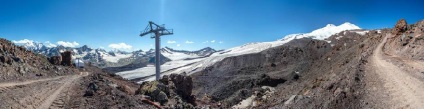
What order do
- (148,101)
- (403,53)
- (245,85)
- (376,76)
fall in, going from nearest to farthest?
(376,76) < (148,101) < (403,53) < (245,85)

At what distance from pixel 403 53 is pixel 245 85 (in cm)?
2866

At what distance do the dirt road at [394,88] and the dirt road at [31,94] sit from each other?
61.8ft

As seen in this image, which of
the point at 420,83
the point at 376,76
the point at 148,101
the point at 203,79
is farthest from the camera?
the point at 203,79

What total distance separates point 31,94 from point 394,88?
886 inches

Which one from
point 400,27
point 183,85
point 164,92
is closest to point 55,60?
point 183,85

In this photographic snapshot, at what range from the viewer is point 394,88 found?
65.3ft

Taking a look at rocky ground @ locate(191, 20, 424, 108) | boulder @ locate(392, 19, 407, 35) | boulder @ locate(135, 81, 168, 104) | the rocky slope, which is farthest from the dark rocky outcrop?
boulder @ locate(392, 19, 407, 35)

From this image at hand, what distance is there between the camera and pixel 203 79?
73500 mm

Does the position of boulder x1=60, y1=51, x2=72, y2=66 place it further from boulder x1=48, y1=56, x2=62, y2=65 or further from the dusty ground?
the dusty ground

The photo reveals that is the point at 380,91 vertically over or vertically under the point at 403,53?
under

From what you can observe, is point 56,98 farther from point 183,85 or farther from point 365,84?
point 365,84

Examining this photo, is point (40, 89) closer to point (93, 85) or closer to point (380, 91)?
point (93, 85)

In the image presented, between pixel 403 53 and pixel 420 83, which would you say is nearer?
pixel 420 83

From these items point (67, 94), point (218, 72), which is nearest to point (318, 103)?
point (67, 94)
